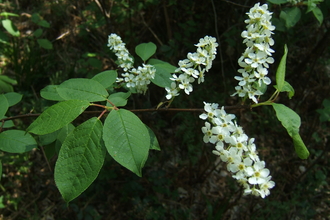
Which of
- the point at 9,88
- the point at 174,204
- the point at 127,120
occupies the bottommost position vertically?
the point at 174,204

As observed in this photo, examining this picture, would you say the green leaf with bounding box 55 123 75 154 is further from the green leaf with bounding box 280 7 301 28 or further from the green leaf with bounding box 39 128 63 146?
the green leaf with bounding box 280 7 301 28

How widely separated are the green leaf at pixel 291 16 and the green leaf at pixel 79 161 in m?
1.72

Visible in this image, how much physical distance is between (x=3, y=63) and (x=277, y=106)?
417cm

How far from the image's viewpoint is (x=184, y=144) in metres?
3.23

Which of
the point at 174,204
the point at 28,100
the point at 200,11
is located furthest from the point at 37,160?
the point at 200,11

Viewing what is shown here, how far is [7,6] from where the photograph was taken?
4.32 meters

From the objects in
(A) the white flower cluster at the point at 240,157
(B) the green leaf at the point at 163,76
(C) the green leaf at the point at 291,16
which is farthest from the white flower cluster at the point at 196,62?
(C) the green leaf at the point at 291,16

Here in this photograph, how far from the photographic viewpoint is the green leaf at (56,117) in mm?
850

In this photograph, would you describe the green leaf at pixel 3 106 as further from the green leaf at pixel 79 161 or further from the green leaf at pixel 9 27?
the green leaf at pixel 9 27

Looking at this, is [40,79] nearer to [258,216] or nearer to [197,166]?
[197,166]

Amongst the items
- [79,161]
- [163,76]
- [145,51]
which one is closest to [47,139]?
[79,161]

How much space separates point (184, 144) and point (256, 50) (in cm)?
226

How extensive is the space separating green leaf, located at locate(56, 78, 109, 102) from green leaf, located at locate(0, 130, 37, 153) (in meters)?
0.30

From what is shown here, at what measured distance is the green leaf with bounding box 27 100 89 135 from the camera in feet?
2.79
